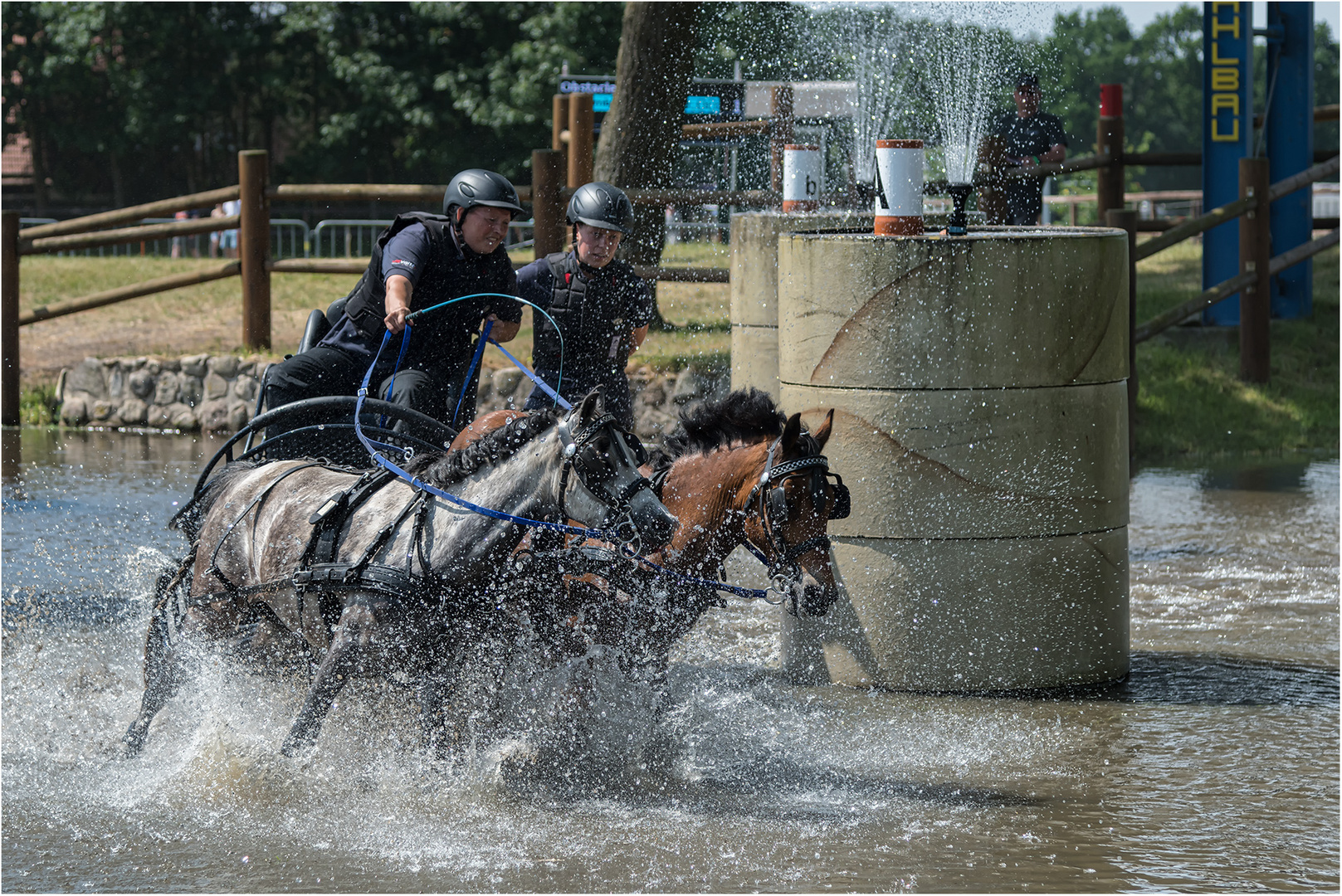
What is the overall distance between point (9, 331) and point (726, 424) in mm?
10176

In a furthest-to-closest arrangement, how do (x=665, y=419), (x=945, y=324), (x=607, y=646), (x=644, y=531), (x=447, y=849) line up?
(x=665, y=419) < (x=945, y=324) < (x=607, y=646) < (x=447, y=849) < (x=644, y=531)

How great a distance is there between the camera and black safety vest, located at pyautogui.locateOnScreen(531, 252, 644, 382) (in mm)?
7191

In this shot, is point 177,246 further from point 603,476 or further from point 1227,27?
point 603,476

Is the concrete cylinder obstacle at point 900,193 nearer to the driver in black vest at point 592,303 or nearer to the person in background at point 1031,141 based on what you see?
the driver in black vest at point 592,303

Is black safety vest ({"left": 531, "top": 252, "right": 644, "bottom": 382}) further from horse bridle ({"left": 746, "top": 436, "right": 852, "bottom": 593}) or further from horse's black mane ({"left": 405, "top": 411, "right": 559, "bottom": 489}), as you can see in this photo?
horse bridle ({"left": 746, "top": 436, "right": 852, "bottom": 593})

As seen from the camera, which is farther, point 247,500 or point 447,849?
point 247,500

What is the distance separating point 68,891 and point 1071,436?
422 centimetres

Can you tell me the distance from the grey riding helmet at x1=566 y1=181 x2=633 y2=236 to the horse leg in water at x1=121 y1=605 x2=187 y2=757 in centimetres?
265

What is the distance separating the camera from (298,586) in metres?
5.03

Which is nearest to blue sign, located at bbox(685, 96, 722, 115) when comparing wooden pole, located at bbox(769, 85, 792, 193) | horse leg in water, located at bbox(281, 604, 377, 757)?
wooden pole, located at bbox(769, 85, 792, 193)

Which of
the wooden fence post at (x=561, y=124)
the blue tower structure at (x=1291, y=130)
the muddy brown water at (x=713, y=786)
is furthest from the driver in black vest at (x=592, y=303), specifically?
the blue tower structure at (x=1291, y=130)

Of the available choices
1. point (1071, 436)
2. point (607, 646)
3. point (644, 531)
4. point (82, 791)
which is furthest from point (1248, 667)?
point (82, 791)

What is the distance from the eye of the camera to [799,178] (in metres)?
11.3

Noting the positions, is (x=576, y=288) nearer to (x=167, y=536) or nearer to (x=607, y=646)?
(x=607, y=646)
